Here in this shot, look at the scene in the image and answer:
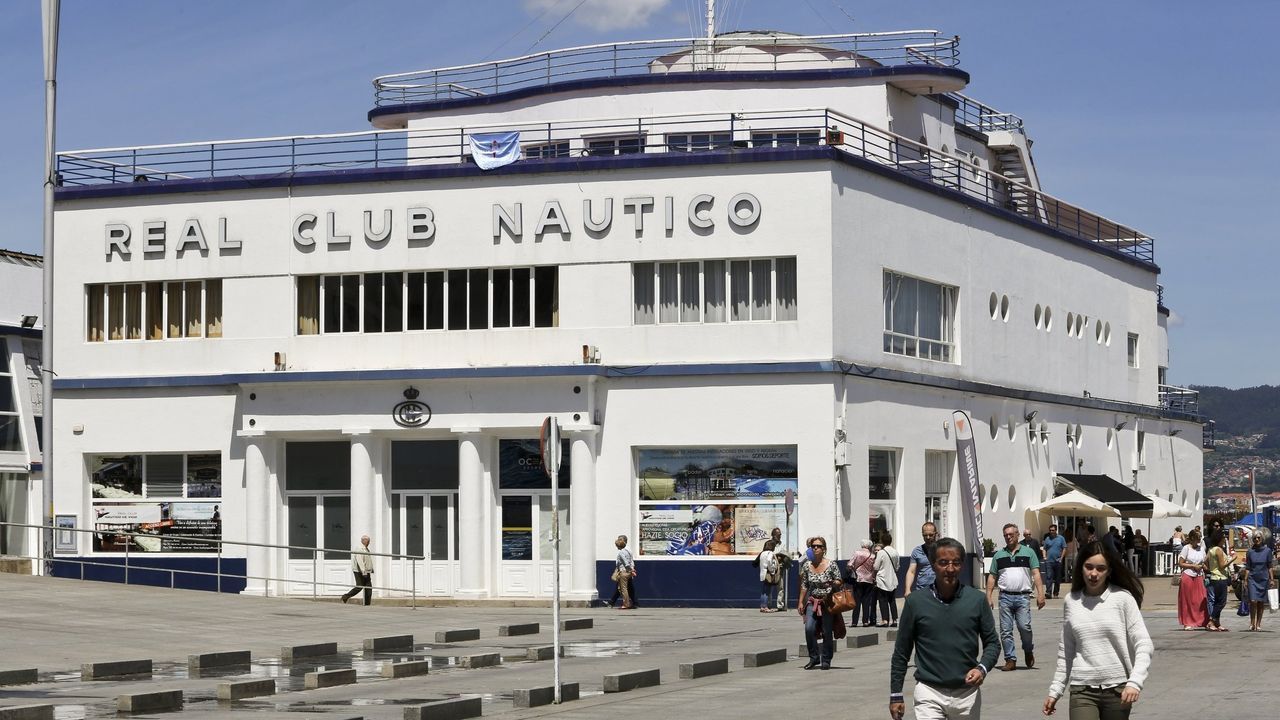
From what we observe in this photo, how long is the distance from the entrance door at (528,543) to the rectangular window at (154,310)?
24.3 ft

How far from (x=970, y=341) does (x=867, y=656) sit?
60.2 feet

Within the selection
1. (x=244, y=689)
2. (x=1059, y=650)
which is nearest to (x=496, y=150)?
(x=244, y=689)

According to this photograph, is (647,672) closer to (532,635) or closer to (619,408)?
(532,635)

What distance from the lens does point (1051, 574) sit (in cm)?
3812

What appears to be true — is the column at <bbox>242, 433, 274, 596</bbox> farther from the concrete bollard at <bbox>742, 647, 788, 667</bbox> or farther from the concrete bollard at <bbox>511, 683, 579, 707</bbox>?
the concrete bollard at <bbox>511, 683, 579, 707</bbox>

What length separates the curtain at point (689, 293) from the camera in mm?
35938

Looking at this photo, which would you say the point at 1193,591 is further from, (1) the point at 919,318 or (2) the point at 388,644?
(1) the point at 919,318

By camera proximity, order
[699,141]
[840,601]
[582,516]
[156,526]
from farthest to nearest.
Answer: [699,141] < [156,526] < [582,516] < [840,601]

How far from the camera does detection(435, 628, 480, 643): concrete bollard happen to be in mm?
26391

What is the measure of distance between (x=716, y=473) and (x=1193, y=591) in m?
10.3

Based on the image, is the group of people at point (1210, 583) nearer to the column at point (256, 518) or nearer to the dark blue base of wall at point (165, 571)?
the column at point (256, 518)

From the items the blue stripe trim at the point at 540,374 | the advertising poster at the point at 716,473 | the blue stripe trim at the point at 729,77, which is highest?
Answer: the blue stripe trim at the point at 729,77

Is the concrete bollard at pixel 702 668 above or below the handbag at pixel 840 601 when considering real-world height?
below

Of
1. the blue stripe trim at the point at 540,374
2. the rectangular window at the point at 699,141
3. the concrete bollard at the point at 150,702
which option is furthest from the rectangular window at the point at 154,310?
the concrete bollard at the point at 150,702
